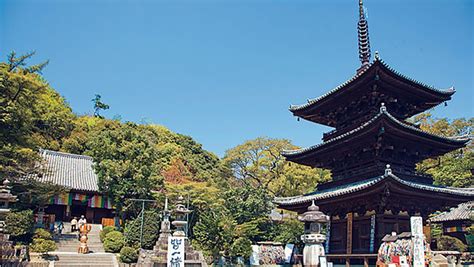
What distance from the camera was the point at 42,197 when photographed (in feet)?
83.1

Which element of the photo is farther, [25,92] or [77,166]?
[77,166]

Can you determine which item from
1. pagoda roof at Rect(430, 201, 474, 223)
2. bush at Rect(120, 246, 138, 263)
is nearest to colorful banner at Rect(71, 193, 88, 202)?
bush at Rect(120, 246, 138, 263)

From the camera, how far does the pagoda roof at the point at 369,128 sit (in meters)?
18.0

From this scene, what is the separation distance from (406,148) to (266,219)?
14122mm

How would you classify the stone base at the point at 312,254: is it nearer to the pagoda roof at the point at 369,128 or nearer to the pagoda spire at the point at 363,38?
the pagoda roof at the point at 369,128

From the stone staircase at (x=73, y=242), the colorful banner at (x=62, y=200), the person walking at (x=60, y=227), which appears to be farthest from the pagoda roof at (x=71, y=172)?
the stone staircase at (x=73, y=242)

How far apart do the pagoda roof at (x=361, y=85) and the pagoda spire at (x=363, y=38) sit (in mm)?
2355

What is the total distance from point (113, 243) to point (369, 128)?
56.1 feet

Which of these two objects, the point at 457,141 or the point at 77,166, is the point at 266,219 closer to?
the point at 457,141

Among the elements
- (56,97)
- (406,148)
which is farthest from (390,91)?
(56,97)

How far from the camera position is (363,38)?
24953 millimetres

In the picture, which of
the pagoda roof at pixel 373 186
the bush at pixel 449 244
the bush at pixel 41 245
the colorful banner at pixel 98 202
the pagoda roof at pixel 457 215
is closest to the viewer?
the pagoda roof at pixel 373 186

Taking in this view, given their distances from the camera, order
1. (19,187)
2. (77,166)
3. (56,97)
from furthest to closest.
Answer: (56,97) < (77,166) < (19,187)

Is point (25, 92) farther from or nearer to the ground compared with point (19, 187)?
farther from the ground
